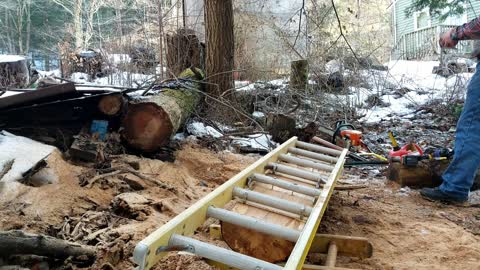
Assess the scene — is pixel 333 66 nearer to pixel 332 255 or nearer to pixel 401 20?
pixel 332 255

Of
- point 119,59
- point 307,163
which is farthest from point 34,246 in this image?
point 119,59

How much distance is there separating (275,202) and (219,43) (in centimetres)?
553

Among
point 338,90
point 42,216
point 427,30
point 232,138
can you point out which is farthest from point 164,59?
point 427,30

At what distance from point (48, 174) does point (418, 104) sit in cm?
867

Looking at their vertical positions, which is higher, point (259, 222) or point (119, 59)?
point (119, 59)

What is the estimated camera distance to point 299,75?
8398 millimetres

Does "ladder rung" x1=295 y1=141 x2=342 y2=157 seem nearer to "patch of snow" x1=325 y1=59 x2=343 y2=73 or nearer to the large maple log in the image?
the large maple log

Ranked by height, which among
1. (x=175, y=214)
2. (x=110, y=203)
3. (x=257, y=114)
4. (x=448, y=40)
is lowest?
(x=175, y=214)

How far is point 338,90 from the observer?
9219 mm

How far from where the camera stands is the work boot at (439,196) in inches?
165

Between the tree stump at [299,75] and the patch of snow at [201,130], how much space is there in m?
2.59

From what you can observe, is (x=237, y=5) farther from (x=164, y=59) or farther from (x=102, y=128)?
(x=102, y=128)

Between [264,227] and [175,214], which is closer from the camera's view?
[264,227]

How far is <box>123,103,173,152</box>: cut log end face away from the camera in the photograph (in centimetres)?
460
